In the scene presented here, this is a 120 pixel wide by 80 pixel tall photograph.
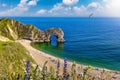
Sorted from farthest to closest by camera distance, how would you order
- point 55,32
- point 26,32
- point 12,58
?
1. point 55,32
2. point 26,32
3. point 12,58

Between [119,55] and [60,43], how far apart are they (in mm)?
52205

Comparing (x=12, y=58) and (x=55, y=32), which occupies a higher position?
(x=55, y=32)

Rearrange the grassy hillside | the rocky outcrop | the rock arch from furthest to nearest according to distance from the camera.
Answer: the rock arch
the rocky outcrop
the grassy hillside

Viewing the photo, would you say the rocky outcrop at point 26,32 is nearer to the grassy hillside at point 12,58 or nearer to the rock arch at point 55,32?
the rock arch at point 55,32

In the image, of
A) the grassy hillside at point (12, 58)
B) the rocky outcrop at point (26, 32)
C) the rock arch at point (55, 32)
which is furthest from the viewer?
the rock arch at point (55, 32)

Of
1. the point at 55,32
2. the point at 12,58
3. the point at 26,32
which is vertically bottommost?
the point at 12,58

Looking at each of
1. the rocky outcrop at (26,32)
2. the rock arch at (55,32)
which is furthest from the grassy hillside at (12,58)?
the rock arch at (55,32)

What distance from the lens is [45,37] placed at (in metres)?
167

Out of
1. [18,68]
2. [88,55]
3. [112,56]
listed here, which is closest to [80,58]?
[88,55]

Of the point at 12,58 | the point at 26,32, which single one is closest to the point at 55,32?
the point at 26,32

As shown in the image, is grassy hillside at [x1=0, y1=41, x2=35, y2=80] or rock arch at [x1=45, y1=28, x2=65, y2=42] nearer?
grassy hillside at [x1=0, y1=41, x2=35, y2=80]

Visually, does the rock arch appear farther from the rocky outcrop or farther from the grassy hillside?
the grassy hillside

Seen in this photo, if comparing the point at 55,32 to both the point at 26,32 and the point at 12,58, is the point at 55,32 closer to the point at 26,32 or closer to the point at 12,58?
the point at 26,32

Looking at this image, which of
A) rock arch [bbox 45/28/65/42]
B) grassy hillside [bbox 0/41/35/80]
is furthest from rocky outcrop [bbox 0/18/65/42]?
grassy hillside [bbox 0/41/35/80]
